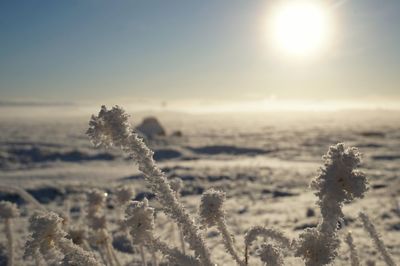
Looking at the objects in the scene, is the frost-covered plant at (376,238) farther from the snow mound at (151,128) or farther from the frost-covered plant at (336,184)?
the snow mound at (151,128)

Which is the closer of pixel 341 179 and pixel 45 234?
pixel 341 179

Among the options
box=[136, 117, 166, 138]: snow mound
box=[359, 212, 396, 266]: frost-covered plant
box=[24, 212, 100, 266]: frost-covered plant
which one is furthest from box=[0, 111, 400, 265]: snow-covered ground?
box=[136, 117, 166, 138]: snow mound

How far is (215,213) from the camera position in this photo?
1267 millimetres

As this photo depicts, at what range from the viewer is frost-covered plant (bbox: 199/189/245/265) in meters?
1.26

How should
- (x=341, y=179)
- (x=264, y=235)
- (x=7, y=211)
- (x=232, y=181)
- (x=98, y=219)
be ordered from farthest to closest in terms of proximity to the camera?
(x=232, y=181) → (x=98, y=219) → (x=7, y=211) → (x=264, y=235) → (x=341, y=179)

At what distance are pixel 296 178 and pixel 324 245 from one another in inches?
350

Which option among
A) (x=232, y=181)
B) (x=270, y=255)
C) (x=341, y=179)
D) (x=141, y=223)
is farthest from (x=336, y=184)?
(x=232, y=181)

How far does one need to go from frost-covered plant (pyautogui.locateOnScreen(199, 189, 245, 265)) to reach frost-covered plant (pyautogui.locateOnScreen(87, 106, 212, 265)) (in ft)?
1.07

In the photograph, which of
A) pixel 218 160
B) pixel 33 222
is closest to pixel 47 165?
pixel 218 160

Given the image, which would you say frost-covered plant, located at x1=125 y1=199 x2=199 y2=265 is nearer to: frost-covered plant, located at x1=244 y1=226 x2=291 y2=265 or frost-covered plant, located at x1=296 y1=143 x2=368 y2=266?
frost-covered plant, located at x1=244 y1=226 x2=291 y2=265

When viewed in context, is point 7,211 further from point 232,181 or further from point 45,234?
point 232,181

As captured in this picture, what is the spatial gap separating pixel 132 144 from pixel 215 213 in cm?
48

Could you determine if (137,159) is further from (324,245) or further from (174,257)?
(324,245)

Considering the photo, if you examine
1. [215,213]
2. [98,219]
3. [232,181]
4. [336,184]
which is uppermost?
[336,184]
